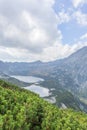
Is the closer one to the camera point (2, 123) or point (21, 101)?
point (2, 123)

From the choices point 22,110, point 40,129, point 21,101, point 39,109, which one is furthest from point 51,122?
point 21,101

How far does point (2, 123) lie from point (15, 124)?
4.36ft

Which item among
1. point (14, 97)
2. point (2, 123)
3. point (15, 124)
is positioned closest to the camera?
point (2, 123)

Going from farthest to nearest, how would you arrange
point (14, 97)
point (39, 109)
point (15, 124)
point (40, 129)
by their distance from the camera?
point (14, 97) < point (39, 109) < point (40, 129) < point (15, 124)

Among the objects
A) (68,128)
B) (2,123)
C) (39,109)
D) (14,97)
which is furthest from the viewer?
(14,97)

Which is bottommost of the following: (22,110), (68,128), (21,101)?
(68,128)

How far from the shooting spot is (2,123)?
10125mm

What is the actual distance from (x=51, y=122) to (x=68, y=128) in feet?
4.36

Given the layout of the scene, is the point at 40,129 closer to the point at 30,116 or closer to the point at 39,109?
the point at 30,116

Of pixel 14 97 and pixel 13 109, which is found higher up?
pixel 14 97

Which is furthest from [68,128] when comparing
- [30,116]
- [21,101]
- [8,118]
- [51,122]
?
[21,101]

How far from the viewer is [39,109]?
17219mm

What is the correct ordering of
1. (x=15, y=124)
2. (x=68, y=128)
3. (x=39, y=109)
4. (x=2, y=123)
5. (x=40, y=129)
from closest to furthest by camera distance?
(x=2, y=123)
(x=15, y=124)
(x=68, y=128)
(x=40, y=129)
(x=39, y=109)

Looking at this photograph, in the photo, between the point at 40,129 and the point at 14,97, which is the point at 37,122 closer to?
the point at 40,129
